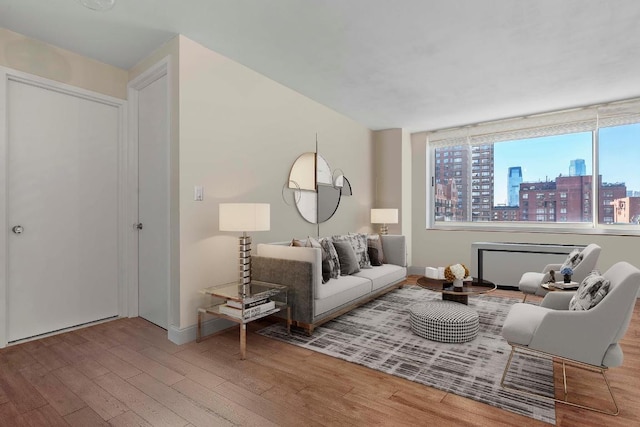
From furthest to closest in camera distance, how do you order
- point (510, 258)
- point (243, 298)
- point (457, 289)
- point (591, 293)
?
1. point (510, 258)
2. point (457, 289)
3. point (243, 298)
4. point (591, 293)

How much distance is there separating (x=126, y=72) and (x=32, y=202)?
62.8 inches

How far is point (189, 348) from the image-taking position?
2762 millimetres

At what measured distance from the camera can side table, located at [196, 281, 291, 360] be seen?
269cm

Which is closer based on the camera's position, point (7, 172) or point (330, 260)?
point (7, 172)

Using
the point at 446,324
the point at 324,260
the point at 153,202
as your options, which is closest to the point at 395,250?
the point at 324,260

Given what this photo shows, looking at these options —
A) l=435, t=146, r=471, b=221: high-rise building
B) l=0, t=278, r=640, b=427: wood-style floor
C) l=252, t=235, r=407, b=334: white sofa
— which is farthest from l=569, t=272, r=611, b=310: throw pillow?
l=435, t=146, r=471, b=221: high-rise building

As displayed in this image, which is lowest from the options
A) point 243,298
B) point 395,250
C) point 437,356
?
point 437,356

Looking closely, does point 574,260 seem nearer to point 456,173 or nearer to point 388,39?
point 456,173

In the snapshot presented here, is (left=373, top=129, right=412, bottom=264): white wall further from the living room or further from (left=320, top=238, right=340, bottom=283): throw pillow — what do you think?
(left=320, top=238, right=340, bottom=283): throw pillow

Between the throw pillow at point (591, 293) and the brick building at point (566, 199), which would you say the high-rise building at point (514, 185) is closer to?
the brick building at point (566, 199)

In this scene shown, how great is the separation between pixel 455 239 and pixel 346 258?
8.72 ft

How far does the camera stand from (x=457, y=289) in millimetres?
3354

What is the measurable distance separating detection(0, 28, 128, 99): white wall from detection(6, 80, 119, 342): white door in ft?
0.46

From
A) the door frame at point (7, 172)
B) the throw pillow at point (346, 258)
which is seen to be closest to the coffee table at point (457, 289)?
the throw pillow at point (346, 258)
